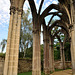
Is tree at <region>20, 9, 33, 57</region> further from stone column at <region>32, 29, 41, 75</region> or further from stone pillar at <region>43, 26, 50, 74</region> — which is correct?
stone column at <region>32, 29, 41, 75</region>

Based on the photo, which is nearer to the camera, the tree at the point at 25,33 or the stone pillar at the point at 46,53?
the stone pillar at the point at 46,53

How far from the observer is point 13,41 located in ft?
17.6

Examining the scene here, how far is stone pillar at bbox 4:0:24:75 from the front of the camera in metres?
4.86

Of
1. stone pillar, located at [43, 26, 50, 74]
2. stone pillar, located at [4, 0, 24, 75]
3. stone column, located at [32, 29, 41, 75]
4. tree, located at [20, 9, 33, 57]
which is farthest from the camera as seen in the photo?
tree, located at [20, 9, 33, 57]

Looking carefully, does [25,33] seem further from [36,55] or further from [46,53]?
[36,55]

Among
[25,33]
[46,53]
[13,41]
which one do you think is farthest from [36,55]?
[25,33]

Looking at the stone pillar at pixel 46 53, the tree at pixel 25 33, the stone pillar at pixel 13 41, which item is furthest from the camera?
the tree at pixel 25 33

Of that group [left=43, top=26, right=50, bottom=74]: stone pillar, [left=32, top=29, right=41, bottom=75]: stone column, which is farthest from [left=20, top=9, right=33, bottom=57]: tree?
[left=32, top=29, right=41, bottom=75]: stone column

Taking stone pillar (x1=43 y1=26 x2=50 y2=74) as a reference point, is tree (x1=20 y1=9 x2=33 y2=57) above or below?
above

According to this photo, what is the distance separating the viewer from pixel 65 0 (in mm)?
9625

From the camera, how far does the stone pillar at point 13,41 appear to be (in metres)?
4.86

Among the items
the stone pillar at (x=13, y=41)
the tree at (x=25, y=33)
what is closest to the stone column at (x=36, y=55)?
the stone pillar at (x=13, y=41)

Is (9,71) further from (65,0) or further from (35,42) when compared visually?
(65,0)

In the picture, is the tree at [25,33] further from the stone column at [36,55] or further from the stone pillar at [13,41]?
the stone pillar at [13,41]
